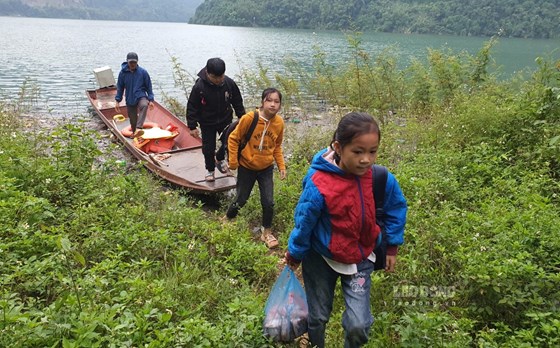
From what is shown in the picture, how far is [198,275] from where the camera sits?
11.9ft

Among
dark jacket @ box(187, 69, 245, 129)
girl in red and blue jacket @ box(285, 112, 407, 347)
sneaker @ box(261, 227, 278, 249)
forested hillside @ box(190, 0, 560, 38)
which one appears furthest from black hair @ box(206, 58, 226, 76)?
forested hillside @ box(190, 0, 560, 38)

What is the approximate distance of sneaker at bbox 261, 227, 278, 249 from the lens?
190 inches

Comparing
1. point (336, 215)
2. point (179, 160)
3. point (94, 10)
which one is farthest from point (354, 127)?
point (94, 10)

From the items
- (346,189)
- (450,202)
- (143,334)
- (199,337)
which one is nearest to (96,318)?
(143,334)

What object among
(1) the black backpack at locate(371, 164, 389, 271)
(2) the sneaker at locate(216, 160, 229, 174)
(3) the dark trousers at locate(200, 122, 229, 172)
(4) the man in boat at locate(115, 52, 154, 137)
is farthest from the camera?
(4) the man in boat at locate(115, 52, 154, 137)

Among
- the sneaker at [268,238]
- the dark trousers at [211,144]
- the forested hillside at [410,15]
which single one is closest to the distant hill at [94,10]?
the forested hillside at [410,15]

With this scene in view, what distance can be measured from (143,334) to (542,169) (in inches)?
197

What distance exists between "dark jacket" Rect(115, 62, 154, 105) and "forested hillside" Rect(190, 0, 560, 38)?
4186 cm

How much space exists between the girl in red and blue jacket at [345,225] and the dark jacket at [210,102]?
11.0 feet

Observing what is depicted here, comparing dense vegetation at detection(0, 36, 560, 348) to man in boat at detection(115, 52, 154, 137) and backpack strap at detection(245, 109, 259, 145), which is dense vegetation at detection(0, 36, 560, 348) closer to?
backpack strap at detection(245, 109, 259, 145)

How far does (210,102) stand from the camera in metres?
5.52

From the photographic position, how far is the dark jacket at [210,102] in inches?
213

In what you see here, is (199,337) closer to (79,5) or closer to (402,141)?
(402,141)

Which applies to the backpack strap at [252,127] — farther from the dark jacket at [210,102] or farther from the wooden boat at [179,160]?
the wooden boat at [179,160]
